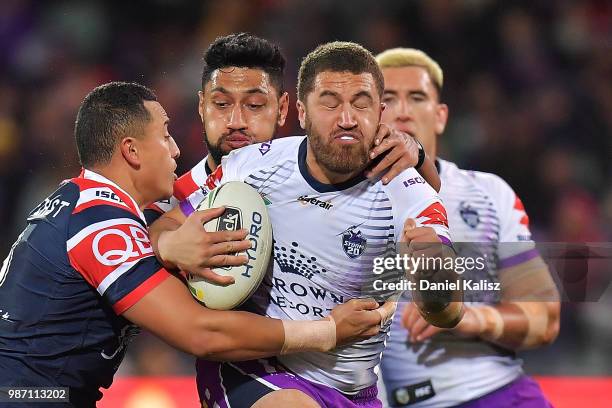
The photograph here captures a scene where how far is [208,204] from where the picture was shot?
124 inches

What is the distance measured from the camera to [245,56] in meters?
4.04

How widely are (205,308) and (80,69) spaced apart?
312 centimetres

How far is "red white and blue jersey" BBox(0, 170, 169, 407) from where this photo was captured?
3057 millimetres

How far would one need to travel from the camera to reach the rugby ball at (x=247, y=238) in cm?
305

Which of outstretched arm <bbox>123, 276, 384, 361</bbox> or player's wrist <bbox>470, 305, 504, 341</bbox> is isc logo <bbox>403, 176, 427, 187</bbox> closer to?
outstretched arm <bbox>123, 276, 384, 361</bbox>

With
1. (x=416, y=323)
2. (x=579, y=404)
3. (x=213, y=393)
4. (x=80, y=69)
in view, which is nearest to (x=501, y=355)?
(x=416, y=323)

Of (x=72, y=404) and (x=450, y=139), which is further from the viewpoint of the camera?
(x=450, y=139)

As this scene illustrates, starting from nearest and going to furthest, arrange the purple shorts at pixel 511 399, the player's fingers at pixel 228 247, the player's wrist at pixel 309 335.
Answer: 1. the player's fingers at pixel 228 247
2. the player's wrist at pixel 309 335
3. the purple shorts at pixel 511 399

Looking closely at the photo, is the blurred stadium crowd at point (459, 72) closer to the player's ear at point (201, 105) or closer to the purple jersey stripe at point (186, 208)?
the player's ear at point (201, 105)

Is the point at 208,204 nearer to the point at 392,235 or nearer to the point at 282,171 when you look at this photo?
the point at 282,171

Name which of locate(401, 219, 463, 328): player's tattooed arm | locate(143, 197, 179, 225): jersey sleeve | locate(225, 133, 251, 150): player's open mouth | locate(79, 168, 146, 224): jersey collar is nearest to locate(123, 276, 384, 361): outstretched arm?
locate(79, 168, 146, 224): jersey collar

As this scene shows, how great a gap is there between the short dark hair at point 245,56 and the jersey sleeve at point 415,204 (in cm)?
101

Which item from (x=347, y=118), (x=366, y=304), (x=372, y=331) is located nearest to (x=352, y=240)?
(x=366, y=304)

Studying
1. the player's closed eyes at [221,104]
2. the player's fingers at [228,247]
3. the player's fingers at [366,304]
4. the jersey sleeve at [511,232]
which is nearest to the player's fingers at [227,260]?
the player's fingers at [228,247]
